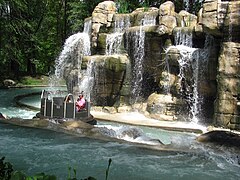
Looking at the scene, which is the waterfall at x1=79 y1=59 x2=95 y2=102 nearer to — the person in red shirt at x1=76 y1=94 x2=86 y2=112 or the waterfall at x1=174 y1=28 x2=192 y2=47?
the waterfall at x1=174 y1=28 x2=192 y2=47

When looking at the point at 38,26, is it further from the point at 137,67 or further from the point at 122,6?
the point at 137,67

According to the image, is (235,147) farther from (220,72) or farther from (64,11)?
(64,11)

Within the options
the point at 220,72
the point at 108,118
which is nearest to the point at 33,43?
the point at 108,118

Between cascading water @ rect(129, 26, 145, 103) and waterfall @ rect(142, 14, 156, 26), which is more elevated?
waterfall @ rect(142, 14, 156, 26)

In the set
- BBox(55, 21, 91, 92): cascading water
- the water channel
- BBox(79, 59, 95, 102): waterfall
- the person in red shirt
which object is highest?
BBox(55, 21, 91, 92): cascading water

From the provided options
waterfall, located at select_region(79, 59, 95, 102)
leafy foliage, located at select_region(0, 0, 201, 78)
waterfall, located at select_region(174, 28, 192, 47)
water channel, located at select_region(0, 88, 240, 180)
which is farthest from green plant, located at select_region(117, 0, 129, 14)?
water channel, located at select_region(0, 88, 240, 180)

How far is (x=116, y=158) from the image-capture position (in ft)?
27.7

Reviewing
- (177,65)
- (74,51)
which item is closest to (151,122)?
(177,65)

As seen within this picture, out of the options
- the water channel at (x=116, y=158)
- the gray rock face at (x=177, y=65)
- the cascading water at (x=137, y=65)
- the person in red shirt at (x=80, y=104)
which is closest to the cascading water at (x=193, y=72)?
the gray rock face at (x=177, y=65)

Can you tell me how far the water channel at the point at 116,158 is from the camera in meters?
7.50

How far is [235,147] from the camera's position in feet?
28.8

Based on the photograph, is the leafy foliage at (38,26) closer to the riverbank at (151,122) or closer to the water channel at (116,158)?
the riverbank at (151,122)

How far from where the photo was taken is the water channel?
7.50m

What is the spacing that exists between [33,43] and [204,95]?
25864mm
